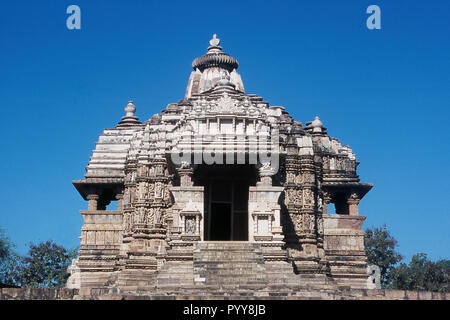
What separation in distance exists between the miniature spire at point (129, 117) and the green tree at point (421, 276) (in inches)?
1095

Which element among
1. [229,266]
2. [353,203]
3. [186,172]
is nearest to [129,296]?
[229,266]

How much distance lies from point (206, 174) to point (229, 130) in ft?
10.6

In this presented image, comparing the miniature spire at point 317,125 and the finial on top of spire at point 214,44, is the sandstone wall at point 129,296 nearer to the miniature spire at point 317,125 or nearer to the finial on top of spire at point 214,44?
the miniature spire at point 317,125

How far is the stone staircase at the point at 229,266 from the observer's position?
17.8 metres

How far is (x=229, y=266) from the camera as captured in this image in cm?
1858

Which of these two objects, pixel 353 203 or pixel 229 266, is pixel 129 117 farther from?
pixel 229 266

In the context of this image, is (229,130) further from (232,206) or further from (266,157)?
(232,206)

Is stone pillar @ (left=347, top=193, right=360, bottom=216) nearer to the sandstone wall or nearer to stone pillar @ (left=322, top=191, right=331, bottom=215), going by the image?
stone pillar @ (left=322, top=191, right=331, bottom=215)

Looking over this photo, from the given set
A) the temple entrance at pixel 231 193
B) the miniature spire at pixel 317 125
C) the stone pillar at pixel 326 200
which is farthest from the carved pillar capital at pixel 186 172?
the miniature spire at pixel 317 125

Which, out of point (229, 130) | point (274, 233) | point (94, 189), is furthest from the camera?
point (94, 189)

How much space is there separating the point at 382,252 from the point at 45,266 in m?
27.5

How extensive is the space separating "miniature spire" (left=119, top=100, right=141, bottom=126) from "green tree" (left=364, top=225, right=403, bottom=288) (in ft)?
89.0
